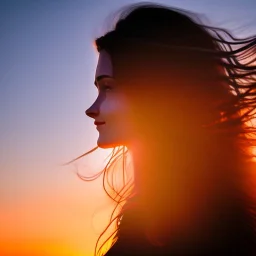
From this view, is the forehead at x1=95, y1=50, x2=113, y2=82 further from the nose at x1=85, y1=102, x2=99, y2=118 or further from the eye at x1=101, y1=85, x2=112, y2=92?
the nose at x1=85, y1=102, x2=99, y2=118

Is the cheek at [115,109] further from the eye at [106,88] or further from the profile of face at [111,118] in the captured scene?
the eye at [106,88]

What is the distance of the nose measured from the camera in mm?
2873

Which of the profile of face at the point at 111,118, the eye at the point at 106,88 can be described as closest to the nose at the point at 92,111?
the profile of face at the point at 111,118

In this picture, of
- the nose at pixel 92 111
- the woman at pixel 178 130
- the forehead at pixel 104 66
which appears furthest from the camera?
the forehead at pixel 104 66

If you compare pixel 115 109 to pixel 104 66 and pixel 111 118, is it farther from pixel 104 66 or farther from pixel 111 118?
pixel 104 66

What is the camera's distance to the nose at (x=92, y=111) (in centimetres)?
287

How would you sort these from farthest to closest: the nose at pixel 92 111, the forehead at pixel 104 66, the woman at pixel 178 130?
the forehead at pixel 104 66
the nose at pixel 92 111
the woman at pixel 178 130

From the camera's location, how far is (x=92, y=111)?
9.43ft

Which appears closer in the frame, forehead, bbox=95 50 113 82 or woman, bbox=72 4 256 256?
woman, bbox=72 4 256 256

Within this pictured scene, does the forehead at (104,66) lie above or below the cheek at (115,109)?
above

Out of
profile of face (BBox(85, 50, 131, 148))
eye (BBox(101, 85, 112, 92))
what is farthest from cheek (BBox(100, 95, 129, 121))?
eye (BBox(101, 85, 112, 92))

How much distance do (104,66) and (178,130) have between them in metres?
0.65

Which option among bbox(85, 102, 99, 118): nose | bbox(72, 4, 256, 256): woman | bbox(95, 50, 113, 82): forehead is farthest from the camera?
bbox(95, 50, 113, 82): forehead

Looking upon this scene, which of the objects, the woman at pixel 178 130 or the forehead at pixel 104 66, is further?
the forehead at pixel 104 66
